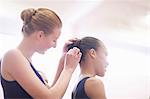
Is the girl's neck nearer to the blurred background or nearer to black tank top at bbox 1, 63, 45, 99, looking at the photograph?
black tank top at bbox 1, 63, 45, 99

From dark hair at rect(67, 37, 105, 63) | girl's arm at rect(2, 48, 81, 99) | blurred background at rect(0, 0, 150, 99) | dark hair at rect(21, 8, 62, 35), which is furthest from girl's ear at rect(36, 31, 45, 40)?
blurred background at rect(0, 0, 150, 99)

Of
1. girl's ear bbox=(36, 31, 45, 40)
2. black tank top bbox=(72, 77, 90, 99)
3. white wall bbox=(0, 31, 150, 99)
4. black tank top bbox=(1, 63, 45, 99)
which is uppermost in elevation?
girl's ear bbox=(36, 31, 45, 40)

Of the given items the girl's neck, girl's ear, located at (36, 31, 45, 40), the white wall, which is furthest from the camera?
the white wall

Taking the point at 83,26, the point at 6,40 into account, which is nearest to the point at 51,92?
the point at 6,40

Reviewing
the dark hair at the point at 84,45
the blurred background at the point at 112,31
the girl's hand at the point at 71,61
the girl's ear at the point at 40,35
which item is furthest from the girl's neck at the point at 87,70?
the blurred background at the point at 112,31

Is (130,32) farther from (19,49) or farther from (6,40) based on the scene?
(19,49)

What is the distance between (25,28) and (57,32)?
0.12 meters

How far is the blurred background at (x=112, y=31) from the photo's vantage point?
159 cm

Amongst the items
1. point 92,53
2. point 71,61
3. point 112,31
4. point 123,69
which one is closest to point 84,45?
point 92,53

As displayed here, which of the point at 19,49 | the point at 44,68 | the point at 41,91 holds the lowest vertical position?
the point at 44,68

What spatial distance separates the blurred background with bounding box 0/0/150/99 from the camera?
159cm

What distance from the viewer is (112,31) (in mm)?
1917

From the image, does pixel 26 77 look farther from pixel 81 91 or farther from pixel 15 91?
pixel 81 91

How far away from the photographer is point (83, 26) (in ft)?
6.11
